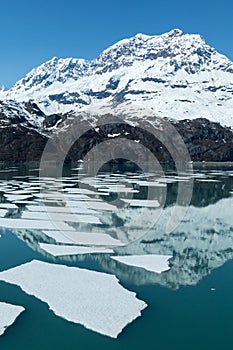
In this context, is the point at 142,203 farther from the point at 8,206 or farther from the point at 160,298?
the point at 160,298

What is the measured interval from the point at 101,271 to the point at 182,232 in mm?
8769

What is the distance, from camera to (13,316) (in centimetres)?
1195

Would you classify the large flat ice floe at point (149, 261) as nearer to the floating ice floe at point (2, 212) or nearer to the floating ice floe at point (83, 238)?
the floating ice floe at point (83, 238)

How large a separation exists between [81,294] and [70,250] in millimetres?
5513

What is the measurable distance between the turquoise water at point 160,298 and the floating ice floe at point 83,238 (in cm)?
105

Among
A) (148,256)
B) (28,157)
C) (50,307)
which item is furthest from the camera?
(28,157)

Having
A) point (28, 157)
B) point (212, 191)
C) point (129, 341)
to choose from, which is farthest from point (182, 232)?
point (28, 157)

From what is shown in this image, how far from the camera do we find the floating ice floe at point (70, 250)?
747 inches

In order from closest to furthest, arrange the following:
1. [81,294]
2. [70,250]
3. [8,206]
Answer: [81,294] → [70,250] → [8,206]

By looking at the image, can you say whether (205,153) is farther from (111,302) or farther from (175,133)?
(111,302)

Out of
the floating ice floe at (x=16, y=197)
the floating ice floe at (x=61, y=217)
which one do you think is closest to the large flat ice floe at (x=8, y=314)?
the floating ice floe at (x=61, y=217)

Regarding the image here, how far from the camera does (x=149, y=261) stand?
Result: 17984mm

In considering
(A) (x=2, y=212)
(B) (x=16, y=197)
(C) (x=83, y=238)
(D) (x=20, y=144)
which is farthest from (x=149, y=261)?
(D) (x=20, y=144)

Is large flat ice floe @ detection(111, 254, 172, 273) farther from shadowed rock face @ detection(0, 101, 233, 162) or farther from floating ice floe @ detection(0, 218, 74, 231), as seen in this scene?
shadowed rock face @ detection(0, 101, 233, 162)
